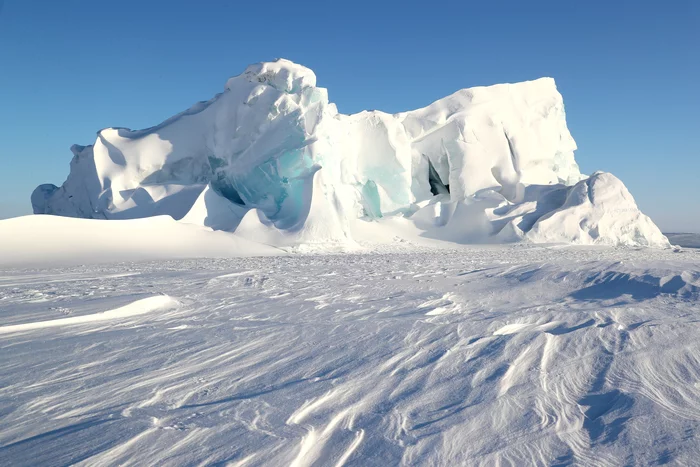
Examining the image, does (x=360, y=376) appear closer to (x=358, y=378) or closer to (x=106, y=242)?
(x=358, y=378)

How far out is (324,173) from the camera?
14.0 metres

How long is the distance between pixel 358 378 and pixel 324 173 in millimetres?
11450

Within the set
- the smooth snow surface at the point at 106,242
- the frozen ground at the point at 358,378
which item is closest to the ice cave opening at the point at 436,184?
the smooth snow surface at the point at 106,242

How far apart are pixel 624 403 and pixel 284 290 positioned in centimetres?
421

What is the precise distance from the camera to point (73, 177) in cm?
1714

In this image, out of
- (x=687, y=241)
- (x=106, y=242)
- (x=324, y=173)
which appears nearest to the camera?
(x=106, y=242)

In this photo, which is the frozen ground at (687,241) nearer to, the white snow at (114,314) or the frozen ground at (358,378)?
the frozen ground at (358,378)

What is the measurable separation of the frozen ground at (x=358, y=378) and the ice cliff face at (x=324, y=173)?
28.5 ft

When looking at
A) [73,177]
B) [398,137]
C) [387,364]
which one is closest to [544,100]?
[398,137]

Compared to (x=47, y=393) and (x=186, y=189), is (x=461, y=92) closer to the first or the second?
(x=186, y=189)

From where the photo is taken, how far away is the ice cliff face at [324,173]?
1431cm

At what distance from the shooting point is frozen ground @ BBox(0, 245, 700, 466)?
2.08 meters

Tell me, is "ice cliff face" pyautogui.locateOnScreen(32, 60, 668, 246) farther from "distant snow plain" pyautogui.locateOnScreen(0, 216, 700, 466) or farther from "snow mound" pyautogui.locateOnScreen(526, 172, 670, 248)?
"distant snow plain" pyautogui.locateOnScreen(0, 216, 700, 466)

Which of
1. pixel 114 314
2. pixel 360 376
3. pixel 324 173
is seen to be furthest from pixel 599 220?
pixel 360 376
